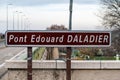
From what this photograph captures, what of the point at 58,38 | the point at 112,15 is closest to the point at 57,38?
the point at 58,38

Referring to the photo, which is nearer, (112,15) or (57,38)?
(57,38)

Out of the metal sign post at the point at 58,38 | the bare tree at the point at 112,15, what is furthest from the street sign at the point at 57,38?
the bare tree at the point at 112,15

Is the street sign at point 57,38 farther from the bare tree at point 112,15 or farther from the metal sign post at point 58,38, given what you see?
the bare tree at point 112,15

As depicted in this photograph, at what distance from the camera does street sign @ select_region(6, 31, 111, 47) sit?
28.6 ft

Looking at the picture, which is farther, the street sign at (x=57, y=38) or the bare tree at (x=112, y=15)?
the bare tree at (x=112, y=15)

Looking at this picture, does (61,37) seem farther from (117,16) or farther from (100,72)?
(117,16)

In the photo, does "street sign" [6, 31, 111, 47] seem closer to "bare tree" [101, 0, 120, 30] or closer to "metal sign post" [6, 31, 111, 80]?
"metal sign post" [6, 31, 111, 80]

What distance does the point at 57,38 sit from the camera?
8734mm

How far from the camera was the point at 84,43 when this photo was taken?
28.6 ft

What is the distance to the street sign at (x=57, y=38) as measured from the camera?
28.6 ft

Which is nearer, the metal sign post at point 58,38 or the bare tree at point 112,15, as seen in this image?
the metal sign post at point 58,38

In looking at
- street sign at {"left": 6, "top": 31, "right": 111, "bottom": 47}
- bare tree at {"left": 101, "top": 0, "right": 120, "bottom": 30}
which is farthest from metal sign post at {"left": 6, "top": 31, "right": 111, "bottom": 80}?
bare tree at {"left": 101, "top": 0, "right": 120, "bottom": 30}

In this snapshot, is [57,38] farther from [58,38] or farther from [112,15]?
[112,15]

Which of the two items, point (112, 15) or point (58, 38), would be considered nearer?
point (58, 38)
